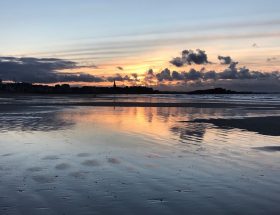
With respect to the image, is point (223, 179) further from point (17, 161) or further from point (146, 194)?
point (17, 161)

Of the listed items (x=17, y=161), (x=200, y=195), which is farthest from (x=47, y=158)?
(x=200, y=195)

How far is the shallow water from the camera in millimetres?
6312

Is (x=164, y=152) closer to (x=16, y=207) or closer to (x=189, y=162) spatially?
(x=189, y=162)

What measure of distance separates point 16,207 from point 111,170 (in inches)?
128

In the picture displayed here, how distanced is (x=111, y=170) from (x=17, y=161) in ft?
8.93

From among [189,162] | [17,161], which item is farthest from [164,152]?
[17,161]

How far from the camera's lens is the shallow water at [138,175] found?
249 inches

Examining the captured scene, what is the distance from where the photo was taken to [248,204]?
253 inches

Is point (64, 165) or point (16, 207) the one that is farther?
point (64, 165)

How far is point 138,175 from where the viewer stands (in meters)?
8.62

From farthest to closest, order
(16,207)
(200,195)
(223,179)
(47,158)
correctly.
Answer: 1. (47,158)
2. (223,179)
3. (200,195)
4. (16,207)

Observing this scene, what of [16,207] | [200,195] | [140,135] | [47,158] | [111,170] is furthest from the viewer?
[140,135]

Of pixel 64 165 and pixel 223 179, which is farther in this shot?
pixel 64 165

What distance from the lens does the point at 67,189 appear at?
726cm
